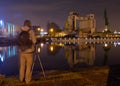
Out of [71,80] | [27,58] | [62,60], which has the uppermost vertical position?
[27,58]

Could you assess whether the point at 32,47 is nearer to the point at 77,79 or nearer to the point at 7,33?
the point at 77,79

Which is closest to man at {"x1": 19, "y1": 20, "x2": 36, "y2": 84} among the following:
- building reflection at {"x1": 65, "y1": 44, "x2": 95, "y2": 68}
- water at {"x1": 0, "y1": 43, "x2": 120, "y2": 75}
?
water at {"x1": 0, "y1": 43, "x2": 120, "y2": 75}

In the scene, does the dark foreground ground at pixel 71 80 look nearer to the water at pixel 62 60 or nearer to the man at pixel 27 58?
the man at pixel 27 58

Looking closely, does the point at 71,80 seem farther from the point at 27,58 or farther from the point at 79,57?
the point at 79,57

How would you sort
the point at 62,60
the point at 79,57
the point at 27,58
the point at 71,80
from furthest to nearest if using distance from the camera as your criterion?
the point at 79,57
the point at 62,60
the point at 71,80
the point at 27,58

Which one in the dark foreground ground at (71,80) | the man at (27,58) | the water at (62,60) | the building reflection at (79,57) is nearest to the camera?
the man at (27,58)

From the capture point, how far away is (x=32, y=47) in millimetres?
11180

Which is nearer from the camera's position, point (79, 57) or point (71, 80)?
point (71, 80)

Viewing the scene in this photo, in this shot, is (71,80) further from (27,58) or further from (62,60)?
(62,60)

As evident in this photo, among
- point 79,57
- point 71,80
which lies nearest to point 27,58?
point 71,80

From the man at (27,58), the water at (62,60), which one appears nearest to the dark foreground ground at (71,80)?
the man at (27,58)

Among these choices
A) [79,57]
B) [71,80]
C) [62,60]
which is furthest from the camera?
[79,57]

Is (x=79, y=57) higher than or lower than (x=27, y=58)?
lower

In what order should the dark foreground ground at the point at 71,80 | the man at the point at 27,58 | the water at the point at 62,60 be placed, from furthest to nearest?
1. the water at the point at 62,60
2. the dark foreground ground at the point at 71,80
3. the man at the point at 27,58
